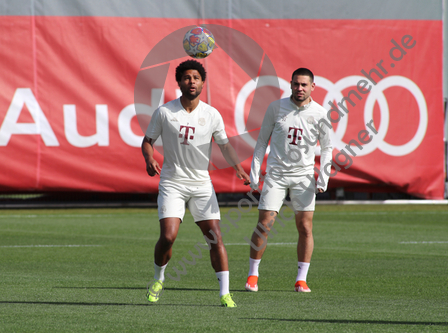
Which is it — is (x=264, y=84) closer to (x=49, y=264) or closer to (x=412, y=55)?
(x=412, y=55)

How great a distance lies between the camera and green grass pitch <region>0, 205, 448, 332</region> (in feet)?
17.5

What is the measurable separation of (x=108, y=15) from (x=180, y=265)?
36.3 ft

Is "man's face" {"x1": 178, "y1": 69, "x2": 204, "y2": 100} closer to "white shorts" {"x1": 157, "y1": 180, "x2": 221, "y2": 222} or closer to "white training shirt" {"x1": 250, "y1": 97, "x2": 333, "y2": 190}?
"white shorts" {"x1": 157, "y1": 180, "x2": 221, "y2": 222}

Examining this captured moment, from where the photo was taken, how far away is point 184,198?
6.29m

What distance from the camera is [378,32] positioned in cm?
1925

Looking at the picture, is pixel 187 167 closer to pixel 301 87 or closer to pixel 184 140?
pixel 184 140

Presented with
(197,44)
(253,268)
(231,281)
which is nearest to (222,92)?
(197,44)

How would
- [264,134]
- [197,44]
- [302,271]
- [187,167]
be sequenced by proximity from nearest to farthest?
[187,167]
[302,271]
[264,134]
[197,44]

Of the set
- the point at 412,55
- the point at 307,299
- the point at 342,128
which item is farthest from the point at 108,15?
the point at 307,299

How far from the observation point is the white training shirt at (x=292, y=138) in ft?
24.2

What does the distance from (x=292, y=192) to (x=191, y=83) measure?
1972 mm

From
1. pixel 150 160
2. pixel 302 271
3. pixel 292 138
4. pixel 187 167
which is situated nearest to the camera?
pixel 150 160

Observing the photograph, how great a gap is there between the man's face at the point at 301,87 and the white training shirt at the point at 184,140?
1373mm

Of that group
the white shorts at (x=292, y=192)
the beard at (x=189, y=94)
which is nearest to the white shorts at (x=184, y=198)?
the beard at (x=189, y=94)
